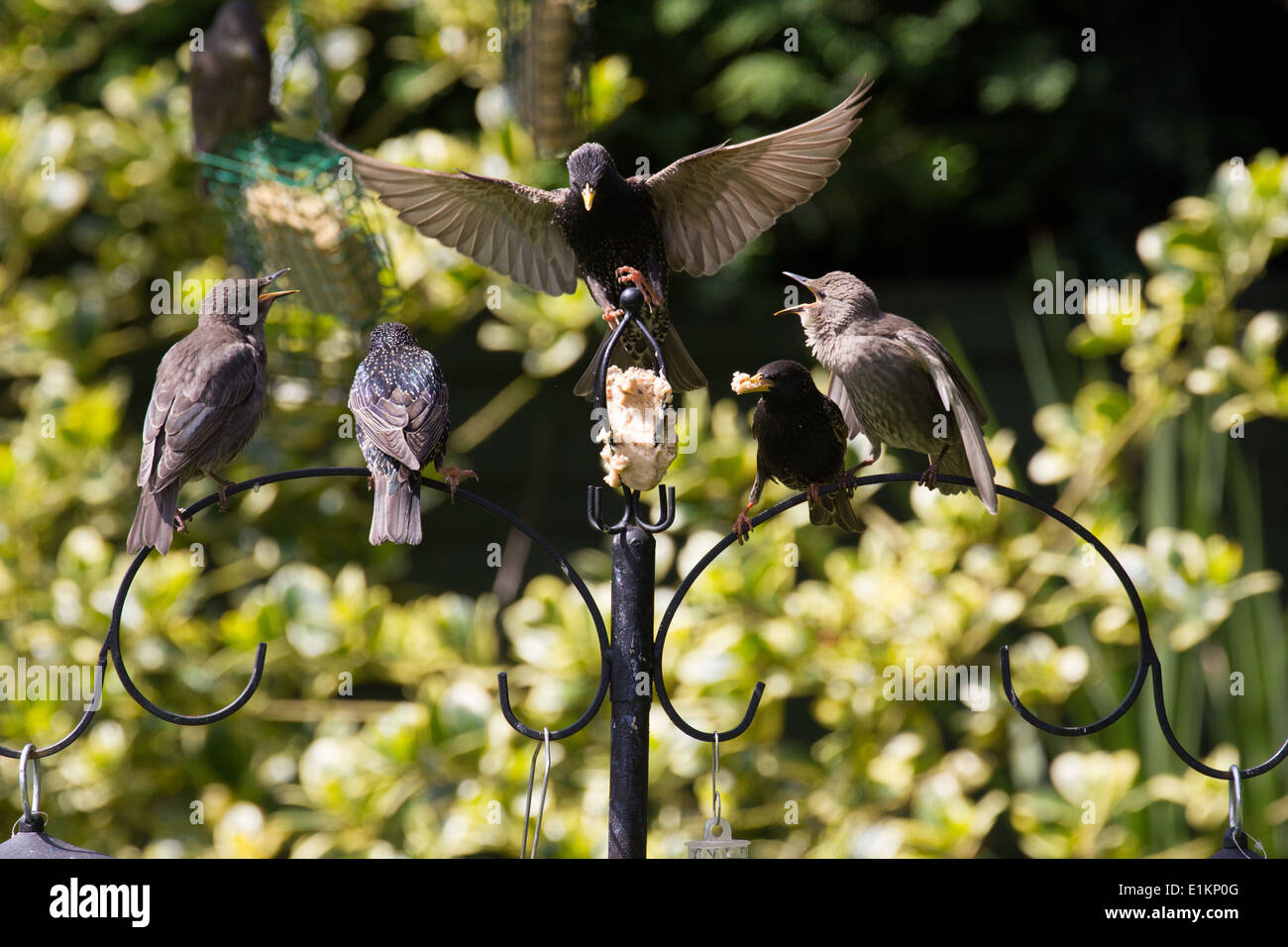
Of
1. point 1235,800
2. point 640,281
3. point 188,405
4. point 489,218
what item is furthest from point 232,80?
point 1235,800

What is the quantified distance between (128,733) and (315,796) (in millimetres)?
605

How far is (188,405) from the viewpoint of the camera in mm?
1514

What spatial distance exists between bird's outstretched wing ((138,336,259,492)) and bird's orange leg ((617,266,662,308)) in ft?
1.66

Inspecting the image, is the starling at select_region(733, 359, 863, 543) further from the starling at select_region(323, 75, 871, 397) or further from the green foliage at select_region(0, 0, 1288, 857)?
the green foliage at select_region(0, 0, 1288, 857)

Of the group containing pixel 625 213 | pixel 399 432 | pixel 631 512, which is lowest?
pixel 631 512

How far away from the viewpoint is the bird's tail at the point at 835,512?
1558 millimetres

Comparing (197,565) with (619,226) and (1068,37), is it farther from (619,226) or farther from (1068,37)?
(1068,37)

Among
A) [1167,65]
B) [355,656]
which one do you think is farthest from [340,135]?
[1167,65]

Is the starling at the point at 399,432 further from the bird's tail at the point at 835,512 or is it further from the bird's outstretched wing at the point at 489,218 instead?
the bird's tail at the point at 835,512

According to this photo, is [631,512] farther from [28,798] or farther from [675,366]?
[28,798]

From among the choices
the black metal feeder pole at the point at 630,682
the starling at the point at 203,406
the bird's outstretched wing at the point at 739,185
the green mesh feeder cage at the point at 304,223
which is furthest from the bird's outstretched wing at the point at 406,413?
the green mesh feeder cage at the point at 304,223

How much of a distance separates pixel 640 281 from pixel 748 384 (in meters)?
0.17

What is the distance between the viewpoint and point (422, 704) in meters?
2.70

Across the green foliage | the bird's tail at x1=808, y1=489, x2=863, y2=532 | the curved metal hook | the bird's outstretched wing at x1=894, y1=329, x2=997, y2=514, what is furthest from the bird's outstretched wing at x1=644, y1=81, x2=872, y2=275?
the green foliage
